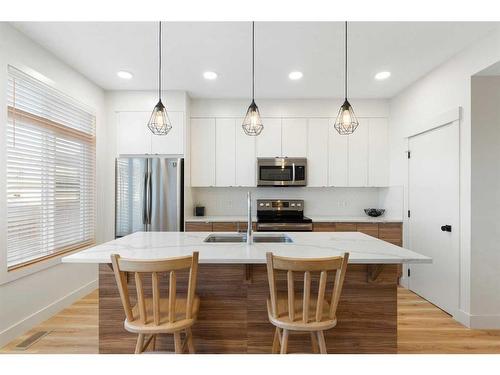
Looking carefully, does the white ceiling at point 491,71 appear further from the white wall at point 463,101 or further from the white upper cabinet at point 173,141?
the white upper cabinet at point 173,141

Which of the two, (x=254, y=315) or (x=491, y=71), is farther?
(x=491, y=71)

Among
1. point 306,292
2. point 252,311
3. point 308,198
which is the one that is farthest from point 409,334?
point 308,198

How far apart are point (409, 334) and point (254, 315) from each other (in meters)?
1.59

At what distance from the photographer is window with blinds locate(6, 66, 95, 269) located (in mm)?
2535

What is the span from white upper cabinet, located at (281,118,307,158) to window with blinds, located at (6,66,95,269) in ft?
8.66

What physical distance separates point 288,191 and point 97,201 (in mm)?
2773

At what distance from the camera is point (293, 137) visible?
→ 175 inches

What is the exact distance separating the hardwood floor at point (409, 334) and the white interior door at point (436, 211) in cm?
30

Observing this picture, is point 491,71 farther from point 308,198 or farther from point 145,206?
point 145,206

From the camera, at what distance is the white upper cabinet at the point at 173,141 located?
4.07m

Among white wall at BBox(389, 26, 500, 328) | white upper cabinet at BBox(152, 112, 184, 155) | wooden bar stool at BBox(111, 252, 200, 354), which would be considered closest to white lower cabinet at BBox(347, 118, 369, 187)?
white wall at BBox(389, 26, 500, 328)

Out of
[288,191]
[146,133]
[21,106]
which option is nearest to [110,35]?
[21,106]

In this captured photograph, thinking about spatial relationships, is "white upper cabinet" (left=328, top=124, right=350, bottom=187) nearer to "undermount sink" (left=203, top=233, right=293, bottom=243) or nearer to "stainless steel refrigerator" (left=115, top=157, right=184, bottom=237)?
"undermount sink" (left=203, top=233, right=293, bottom=243)

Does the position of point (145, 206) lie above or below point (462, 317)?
above
